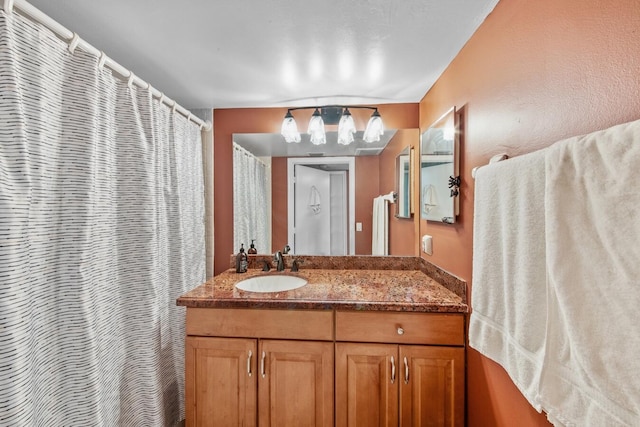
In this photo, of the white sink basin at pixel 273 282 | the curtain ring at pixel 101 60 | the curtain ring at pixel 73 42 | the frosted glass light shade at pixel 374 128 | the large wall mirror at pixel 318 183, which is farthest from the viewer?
the large wall mirror at pixel 318 183

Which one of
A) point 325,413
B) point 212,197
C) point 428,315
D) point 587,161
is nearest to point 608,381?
point 587,161

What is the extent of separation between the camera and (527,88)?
0.86 m

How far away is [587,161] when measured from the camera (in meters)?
Answer: 0.53

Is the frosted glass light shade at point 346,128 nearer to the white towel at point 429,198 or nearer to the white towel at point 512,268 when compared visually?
the white towel at point 429,198

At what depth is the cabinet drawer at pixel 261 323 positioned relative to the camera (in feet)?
4.26

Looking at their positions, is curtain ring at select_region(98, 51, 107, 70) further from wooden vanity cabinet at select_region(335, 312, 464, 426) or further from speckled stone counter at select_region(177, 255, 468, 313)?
wooden vanity cabinet at select_region(335, 312, 464, 426)

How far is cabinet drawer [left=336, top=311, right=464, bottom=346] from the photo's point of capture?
1259 mm

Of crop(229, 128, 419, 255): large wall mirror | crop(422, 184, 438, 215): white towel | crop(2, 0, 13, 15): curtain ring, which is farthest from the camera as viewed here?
crop(229, 128, 419, 255): large wall mirror

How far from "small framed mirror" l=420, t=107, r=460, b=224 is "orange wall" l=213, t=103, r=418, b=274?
311mm

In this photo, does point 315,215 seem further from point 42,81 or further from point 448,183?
point 42,81

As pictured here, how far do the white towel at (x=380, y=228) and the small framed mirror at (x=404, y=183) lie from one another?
3.8 inches

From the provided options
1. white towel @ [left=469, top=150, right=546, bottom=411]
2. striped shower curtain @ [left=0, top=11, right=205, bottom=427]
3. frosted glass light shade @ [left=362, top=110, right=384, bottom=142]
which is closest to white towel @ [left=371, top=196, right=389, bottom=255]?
frosted glass light shade @ [left=362, top=110, right=384, bottom=142]

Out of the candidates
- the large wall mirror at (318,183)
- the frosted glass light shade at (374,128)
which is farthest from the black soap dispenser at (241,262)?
the frosted glass light shade at (374,128)

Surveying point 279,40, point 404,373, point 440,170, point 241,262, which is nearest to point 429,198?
point 440,170
